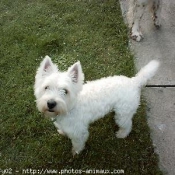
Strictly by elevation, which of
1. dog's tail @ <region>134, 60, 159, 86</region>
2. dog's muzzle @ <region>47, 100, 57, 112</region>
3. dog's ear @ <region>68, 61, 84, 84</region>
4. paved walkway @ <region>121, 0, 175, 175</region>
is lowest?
paved walkway @ <region>121, 0, 175, 175</region>

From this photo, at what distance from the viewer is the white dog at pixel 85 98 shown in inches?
150

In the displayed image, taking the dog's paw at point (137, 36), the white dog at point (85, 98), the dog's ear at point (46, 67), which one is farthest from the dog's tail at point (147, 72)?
the dog's paw at point (137, 36)

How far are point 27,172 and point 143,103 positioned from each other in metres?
2.18

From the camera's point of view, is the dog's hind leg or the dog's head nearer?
the dog's head

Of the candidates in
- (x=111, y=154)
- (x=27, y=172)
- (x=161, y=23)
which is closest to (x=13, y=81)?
A: (x=27, y=172)

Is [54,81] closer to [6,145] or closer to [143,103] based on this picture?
[6,145]

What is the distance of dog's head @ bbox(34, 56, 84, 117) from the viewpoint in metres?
3.65

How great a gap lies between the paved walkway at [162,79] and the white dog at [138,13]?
0.16 meters

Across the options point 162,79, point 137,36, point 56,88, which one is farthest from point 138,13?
point 56,88

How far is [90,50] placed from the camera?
6.29 m

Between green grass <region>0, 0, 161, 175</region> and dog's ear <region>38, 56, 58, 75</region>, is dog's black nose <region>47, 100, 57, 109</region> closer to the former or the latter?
dog's ear <region>38, 56, 58, 75</region>

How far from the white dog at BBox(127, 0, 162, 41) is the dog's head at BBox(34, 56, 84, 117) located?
9.74 feet

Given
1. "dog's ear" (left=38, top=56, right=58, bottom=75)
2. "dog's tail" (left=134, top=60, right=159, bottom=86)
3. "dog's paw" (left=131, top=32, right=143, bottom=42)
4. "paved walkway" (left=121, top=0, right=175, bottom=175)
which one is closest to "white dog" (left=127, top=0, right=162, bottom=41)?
"dog's paw" (left=131, top=32, right=143, bottom=42)

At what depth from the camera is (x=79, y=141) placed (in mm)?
4305
